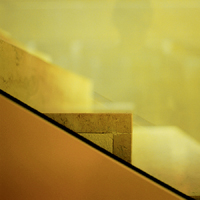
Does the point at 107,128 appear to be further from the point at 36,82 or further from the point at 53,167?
the point at 36,82

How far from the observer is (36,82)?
104 cm

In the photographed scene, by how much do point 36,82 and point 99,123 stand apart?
402 millimetres

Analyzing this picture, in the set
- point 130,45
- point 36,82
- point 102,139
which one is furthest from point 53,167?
point 130,45

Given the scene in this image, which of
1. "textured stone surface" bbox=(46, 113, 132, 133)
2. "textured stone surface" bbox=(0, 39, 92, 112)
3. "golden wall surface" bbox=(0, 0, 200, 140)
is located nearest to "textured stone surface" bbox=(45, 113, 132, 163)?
"textured stone surface" bbox=(46, 113, 132, 133)

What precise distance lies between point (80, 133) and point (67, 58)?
4.61 ft

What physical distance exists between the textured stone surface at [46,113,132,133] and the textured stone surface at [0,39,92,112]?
7.3 inches

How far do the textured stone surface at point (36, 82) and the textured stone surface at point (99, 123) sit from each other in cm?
18

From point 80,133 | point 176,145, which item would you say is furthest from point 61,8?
point 176,145

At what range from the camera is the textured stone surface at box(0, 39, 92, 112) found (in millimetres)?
899

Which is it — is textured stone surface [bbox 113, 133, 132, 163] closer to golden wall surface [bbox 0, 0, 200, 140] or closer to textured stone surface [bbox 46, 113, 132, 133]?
textured stone surface [bbox 46, 113, 132, 133]

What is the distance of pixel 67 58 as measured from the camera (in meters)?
2.16

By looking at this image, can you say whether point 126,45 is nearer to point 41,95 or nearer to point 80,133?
point 41,95

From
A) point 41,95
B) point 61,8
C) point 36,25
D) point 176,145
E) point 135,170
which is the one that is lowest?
point 176,145

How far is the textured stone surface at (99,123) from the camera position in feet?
3.01
